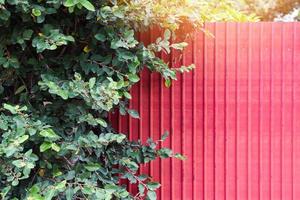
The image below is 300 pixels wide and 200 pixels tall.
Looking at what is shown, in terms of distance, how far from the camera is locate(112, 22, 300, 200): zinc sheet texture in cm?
313

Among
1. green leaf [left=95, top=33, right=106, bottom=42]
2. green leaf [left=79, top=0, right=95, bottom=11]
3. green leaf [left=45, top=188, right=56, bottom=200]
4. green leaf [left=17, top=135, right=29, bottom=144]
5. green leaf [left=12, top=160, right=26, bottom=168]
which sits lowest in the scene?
green leaf [left=45, top=188, right=56, bottom=200]

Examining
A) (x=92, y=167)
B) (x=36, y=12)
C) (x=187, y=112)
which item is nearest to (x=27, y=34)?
(x=36, y=12)

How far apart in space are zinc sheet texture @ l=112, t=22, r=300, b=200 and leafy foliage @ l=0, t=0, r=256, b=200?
33cm

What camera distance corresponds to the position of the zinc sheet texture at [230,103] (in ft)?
10.3

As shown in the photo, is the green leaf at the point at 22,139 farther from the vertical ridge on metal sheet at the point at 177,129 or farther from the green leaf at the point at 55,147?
the vertical ridge on metal sheet at the point at 177,129

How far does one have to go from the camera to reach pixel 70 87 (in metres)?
2.38

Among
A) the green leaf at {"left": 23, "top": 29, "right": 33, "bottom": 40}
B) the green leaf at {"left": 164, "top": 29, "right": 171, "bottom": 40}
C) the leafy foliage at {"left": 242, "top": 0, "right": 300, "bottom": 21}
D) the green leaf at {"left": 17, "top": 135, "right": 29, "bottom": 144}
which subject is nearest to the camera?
the green leaf at {"left": 17, "top": 135, "right": 29, "bottom": 144}

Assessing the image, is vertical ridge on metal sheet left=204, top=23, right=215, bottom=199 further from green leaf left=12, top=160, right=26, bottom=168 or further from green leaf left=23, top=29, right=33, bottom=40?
green leaf left=12, top=160, right=26, bottom=168

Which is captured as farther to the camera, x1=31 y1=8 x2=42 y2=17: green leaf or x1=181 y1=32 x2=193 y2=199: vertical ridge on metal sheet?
x1=181 y1=32 x2=193 y2=199: vertical ridge on metal sheet

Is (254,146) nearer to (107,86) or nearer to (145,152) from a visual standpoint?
(145,152)

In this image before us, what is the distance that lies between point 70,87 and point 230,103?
4.26 feet

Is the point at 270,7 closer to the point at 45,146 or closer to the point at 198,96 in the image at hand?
the point at 198,96

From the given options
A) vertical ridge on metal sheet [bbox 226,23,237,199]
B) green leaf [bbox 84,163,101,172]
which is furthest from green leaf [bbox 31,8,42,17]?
vertical ridge on metal sheet [bbox 226,23,237,199]

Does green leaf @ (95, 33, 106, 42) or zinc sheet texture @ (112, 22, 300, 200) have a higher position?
green leaf @ (95, 33, 106, 42)
